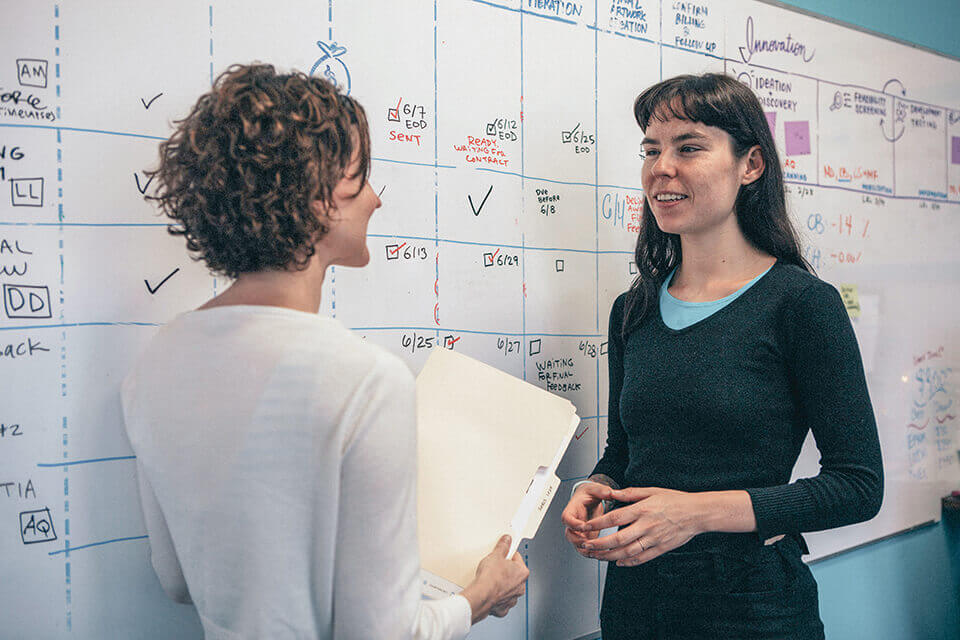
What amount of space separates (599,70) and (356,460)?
1132 mm

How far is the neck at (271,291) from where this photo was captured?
700 millimetres

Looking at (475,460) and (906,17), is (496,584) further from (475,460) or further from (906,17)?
(906,17)

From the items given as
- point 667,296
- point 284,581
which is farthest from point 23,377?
point 667,296

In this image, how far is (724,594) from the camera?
42.7 inches

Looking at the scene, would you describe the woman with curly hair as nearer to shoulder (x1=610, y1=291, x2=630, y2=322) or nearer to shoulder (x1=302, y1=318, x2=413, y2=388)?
shoulder (x1=302, y1=318, x2=413, y2=388)

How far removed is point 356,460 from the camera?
2.07 ft

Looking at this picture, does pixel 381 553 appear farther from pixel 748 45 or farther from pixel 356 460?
pixel 748 45

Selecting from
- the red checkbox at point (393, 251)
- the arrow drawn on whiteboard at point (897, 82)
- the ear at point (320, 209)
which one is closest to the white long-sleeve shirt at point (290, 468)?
the ear at point (320, 209)

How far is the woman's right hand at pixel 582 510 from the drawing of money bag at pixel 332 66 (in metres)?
0.78

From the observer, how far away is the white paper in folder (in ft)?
3.28

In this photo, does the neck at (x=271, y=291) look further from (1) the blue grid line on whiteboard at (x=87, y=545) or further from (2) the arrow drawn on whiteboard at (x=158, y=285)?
(1) the blue grid line on whiteboard at (x=87, y=545)

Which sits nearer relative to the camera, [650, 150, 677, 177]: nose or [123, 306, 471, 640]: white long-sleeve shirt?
[123, 306, 471, 640]: white long-sleeve shirt

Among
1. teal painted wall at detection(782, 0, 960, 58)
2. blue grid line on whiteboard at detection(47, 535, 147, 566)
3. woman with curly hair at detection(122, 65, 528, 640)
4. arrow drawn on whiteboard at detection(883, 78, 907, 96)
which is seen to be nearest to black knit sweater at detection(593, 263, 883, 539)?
woman with curly hair at detection(122, 65, 528, 640)

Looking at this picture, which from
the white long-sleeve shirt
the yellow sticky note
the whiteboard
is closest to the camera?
the white long-sleeve shirt
